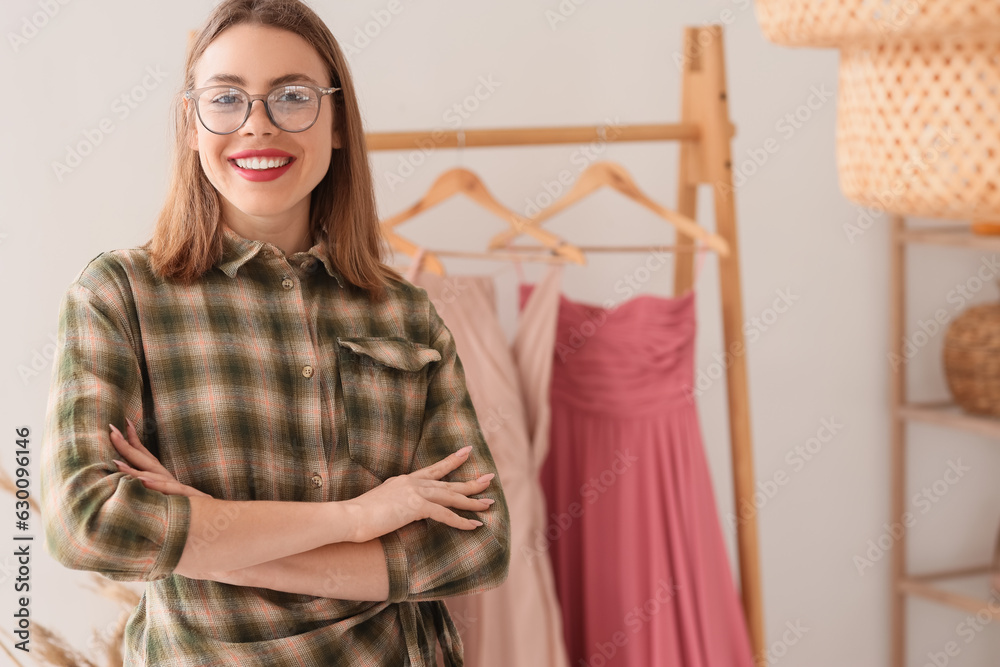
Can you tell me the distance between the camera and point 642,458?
5.02 ft

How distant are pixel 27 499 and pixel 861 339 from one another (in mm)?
1823

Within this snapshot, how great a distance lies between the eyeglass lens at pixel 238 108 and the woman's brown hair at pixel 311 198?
0.05 m

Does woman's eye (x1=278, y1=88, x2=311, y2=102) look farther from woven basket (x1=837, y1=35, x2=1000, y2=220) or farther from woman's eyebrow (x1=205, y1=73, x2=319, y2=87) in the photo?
woven basket (x1=837, y1=35, x2=1000, y2=220)

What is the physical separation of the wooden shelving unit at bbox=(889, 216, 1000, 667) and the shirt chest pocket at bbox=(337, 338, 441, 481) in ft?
5.07

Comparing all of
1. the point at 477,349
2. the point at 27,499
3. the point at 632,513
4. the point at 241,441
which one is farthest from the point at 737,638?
the point at 27,499

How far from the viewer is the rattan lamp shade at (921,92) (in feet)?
1.41

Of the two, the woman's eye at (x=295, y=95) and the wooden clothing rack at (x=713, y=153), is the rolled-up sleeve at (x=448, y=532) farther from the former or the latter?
the wooden clothing rack at (x=713, y=153)

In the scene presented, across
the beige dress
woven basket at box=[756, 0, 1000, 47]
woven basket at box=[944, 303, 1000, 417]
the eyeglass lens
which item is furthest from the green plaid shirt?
woven basket at box=[944, 303, 1000, 417]

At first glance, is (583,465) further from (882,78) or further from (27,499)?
(882,78)

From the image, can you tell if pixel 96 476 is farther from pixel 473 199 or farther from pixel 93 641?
pixel 93 641

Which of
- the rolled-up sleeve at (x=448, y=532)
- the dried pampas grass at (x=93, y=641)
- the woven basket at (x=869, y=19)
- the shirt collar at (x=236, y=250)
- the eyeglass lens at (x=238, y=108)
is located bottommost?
the dried pampas grass at (x=93, y=641)

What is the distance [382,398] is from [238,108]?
33cm

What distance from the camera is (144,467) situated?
886 millimetres

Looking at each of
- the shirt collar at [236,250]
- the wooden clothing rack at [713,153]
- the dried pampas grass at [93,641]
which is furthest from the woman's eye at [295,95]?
the dried pampas grass at [93,641]
